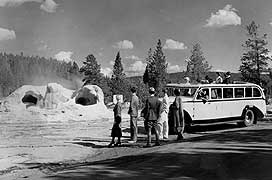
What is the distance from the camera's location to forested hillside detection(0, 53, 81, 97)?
2744 inches

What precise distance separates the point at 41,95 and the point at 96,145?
21765mm

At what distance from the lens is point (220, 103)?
16797mm

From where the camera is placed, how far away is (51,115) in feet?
88.8

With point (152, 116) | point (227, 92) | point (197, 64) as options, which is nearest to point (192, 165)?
point (152, 116)

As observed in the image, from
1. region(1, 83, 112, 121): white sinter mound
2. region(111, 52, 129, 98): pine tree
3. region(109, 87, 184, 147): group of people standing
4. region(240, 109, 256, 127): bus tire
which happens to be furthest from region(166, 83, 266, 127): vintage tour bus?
region(111, 52, 129, 98): pine tree

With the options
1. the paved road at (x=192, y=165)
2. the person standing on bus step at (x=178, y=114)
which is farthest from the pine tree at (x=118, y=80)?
the paved road at (x=192, y=165)

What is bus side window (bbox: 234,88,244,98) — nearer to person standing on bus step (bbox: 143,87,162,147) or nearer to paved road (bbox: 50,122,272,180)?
paved road (bbox: 50,122,272,180)

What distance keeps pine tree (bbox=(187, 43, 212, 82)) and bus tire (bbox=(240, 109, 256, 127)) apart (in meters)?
36.1

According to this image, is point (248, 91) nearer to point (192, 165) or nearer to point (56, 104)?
point (192, 165)

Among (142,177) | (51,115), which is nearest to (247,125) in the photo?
(142,177)

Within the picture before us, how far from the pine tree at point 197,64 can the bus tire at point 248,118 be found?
3614 centimetres

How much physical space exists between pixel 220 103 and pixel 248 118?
2263 millimetres

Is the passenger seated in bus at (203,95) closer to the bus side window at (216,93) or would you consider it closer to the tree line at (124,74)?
the bus side window at (216,93)

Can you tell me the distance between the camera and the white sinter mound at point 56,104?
2778 cm
